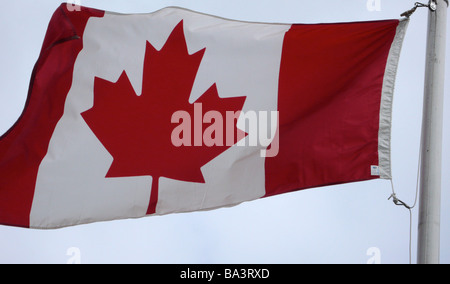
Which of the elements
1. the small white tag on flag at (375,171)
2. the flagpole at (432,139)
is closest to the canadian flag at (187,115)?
the small white tag on flag at (375,171)

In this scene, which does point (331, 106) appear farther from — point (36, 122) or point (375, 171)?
point (36, 122)

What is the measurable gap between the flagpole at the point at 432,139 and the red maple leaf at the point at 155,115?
211cm

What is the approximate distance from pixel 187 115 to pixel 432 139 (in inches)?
109

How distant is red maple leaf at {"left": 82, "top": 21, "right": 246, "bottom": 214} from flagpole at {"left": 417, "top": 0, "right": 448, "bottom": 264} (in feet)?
6.94

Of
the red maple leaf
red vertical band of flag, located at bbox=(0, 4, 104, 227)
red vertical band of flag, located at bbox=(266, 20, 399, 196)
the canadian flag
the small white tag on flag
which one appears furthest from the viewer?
red vertical band of flag, located at bbox=(0, 4, 104, 227)

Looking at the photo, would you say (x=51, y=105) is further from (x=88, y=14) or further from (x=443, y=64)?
(x=443, y=64)

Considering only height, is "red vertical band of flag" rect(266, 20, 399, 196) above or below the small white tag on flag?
above

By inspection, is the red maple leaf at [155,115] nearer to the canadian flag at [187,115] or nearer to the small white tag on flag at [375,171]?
the canadian flag at [187,115]

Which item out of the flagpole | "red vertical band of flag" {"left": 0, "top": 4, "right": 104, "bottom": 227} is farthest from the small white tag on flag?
"red vertical band of flag" {"left": 0, "top": 4, "right": 104, "bottom": 227}

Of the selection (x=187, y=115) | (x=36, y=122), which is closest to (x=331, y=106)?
(x=187, y=115)

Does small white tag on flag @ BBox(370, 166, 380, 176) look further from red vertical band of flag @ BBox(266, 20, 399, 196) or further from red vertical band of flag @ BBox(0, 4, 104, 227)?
red vertical band of flag @ BBox(0, 4, 104, 227)

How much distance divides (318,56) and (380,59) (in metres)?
0.65

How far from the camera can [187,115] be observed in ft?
25.9

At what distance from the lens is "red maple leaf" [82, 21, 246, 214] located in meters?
7.76
